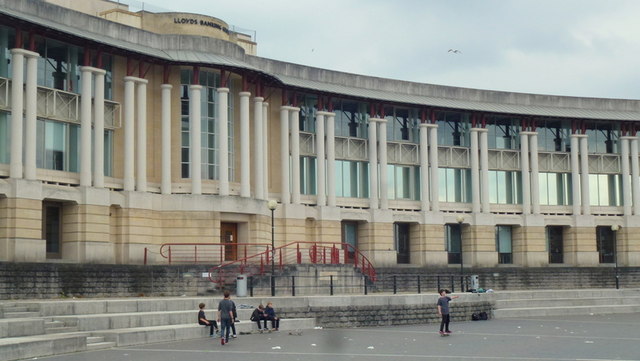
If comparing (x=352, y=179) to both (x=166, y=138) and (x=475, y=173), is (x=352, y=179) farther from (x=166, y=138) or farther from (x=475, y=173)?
(x=166, y=138)

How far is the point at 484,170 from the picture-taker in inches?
2362

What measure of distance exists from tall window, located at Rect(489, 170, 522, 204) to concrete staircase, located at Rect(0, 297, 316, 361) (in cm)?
2954

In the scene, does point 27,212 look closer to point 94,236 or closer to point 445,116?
point 94,236

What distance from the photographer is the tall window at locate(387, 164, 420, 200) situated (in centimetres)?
5728

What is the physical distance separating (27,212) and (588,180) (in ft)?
124

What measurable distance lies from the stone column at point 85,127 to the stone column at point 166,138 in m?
4.20

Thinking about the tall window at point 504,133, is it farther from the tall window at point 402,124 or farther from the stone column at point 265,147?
the stone column at point 265,147

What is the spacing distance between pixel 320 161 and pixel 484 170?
11.9 meters

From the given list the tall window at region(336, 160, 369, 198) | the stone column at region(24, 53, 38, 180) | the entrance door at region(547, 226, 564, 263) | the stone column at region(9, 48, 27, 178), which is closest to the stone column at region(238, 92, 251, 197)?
the tall window at region(336, 160, 369, 198)

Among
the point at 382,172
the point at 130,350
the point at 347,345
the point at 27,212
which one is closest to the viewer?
the point at 130,350

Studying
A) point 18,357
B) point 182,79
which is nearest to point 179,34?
point 182,79

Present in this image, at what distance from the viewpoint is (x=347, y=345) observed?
2867 cm

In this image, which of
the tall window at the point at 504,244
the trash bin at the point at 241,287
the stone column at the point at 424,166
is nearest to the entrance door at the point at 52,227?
the trash bin at the point at 241,287

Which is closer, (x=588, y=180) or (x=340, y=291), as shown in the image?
(x=340, y=291)
